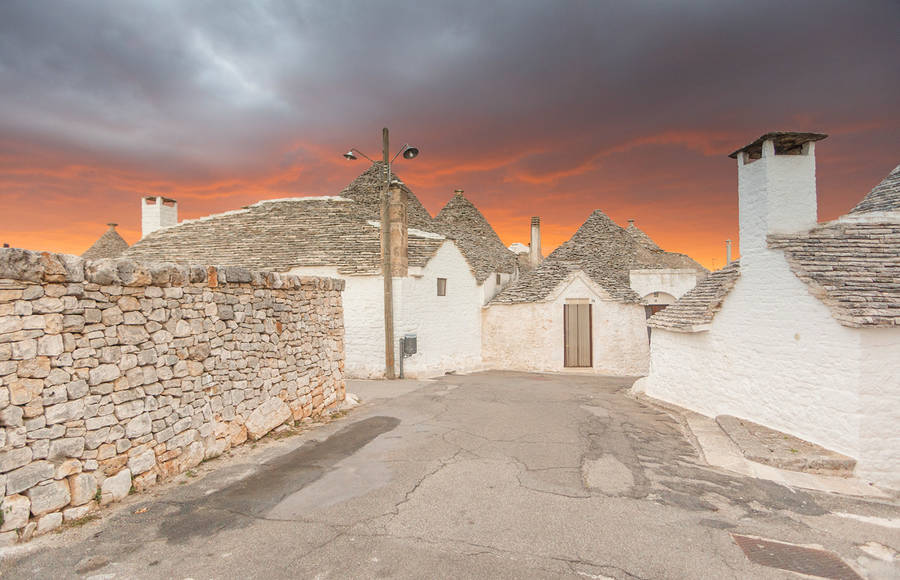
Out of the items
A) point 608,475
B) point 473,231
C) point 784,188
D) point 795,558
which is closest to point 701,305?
point 784,188

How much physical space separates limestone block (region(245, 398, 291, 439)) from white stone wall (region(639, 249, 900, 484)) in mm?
8322

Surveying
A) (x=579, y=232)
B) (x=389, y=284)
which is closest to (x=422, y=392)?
(x=389, y=284)

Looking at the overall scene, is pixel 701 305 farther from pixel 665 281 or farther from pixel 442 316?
pixel 442 316

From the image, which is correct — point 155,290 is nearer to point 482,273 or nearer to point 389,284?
point 389,284

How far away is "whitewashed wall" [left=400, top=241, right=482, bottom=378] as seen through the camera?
51.2 feet

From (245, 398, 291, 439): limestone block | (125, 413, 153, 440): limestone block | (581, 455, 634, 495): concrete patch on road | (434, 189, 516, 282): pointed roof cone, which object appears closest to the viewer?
(125, 413, 153, 440): limestone block

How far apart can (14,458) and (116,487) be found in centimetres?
110

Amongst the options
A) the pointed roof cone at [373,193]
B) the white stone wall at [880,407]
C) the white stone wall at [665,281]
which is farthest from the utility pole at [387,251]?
the white stone wall at [880,407]

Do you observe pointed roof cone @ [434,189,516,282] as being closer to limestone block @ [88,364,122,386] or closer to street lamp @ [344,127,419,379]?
street lamp @ [344,127,419,379]

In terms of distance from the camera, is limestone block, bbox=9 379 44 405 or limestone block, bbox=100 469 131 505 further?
limestone block, bbox=100 469 131 505

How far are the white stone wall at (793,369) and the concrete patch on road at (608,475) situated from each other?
3.58 meters

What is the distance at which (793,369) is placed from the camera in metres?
7.73

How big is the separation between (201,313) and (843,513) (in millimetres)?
7834

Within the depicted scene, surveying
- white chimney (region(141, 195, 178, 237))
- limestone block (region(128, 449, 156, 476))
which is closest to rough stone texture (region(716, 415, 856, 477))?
limestone block (region(128, 449, 156, 476))
